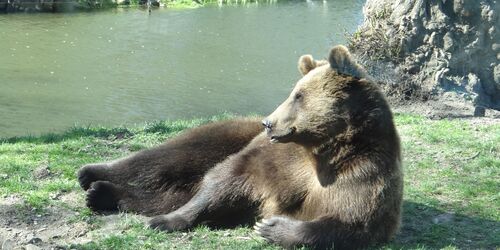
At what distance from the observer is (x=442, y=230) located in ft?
20.1

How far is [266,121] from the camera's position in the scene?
5.42 metres

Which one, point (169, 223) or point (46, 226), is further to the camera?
point (46, 226)

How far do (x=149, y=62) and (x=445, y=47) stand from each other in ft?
38.4

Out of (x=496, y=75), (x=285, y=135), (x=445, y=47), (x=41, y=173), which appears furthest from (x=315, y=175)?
(x=496, y=75)

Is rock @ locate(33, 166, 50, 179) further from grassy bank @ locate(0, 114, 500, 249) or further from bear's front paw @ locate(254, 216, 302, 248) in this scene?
bear's front paw @ locate(254, 216, 302, 248)

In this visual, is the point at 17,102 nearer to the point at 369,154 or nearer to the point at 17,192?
the point at 17,192

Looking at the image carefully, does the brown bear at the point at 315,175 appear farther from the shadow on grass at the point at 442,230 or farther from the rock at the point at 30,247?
the rock at the point at 30,247

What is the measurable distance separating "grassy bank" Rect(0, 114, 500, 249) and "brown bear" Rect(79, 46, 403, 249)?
209 millimetres

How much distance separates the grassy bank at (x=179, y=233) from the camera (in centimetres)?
564

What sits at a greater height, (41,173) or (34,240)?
(34,240)

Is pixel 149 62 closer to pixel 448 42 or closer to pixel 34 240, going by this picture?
pixel 448 42

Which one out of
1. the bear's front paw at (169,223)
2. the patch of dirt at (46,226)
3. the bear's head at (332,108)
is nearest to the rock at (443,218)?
the bear's head at (332,108)

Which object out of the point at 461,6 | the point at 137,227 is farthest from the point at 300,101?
the point at 461,6

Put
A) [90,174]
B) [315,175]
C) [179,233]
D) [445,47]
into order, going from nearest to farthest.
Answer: [315,175] → [179,233] → [90,174] → [445,47]
